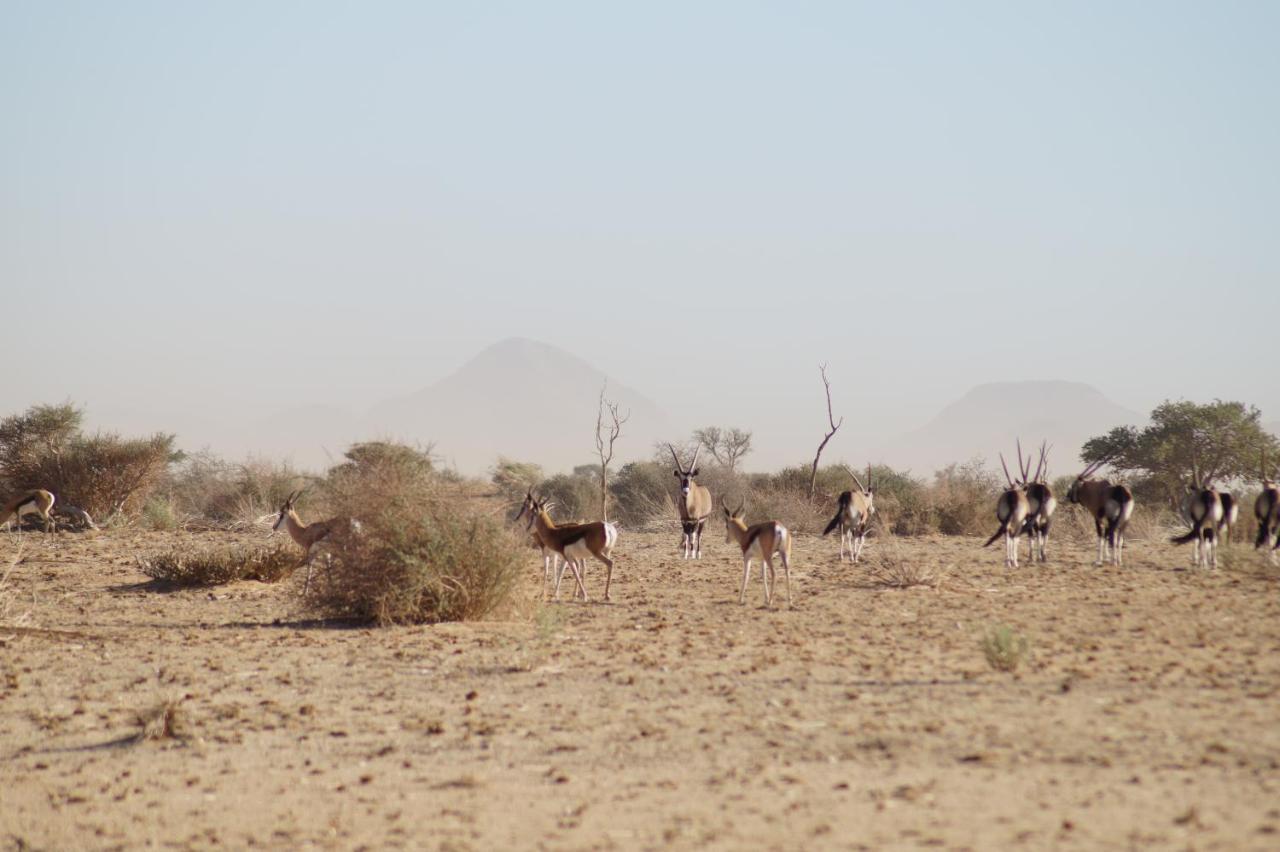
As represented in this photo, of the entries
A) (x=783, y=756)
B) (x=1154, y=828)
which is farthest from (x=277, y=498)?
(x=1154, y=828)

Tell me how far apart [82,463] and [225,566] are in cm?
1389

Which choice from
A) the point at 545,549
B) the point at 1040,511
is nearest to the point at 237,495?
the point at 545,549

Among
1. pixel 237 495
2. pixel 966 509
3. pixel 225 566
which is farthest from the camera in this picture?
pixel 237 495

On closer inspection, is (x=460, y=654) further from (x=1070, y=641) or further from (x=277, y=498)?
(x=277, y=498)

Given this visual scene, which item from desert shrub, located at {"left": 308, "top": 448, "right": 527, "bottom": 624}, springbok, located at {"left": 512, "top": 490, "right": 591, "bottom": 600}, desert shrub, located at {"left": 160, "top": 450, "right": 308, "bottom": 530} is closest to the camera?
desert shrub, located at {"left": 308, "top": 448, "right": 527, "bottom": 624}

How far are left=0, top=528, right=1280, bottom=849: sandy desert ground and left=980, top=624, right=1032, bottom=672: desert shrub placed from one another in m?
0.17

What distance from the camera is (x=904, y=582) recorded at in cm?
1659

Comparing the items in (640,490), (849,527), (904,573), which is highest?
(640,490)

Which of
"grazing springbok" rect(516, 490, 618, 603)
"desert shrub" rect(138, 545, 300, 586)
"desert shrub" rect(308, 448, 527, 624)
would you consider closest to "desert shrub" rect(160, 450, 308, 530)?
"desert shrub" rect(138, 545, 300, 586)

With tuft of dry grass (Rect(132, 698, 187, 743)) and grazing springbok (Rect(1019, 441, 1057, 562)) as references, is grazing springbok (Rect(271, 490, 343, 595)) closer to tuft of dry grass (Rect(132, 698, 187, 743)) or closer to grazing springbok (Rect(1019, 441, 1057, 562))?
tuft of dry grass (Rect(132, 698, 187, 743))

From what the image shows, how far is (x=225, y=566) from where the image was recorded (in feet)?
59.6

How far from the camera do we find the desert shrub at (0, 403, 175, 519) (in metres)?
29.6

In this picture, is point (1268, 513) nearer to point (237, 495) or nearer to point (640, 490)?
point (640, 490)

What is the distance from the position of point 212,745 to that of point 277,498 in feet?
76.8
